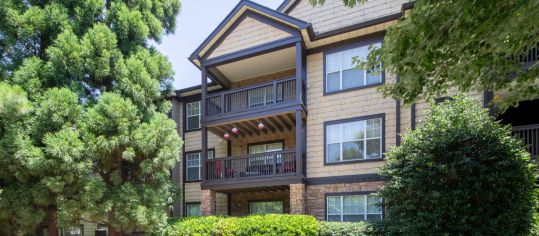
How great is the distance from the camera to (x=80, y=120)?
425 inches

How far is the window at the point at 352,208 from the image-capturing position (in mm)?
12219

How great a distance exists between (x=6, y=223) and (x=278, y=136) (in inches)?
414

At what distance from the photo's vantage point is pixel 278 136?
15844mm

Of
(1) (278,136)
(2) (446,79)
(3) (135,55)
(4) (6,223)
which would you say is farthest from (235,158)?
(2) (446,79)

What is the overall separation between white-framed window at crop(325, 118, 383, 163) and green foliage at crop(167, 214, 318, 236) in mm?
2896

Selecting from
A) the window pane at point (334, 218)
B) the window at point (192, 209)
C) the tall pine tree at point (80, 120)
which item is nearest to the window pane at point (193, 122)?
the window at point (192, 209)

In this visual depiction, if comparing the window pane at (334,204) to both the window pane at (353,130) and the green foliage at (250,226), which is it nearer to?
the green foliage at (250,226)

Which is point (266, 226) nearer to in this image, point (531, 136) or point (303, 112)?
point (303, 112)

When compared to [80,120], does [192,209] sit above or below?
below

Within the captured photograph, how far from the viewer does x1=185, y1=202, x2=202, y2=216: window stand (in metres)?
17.5

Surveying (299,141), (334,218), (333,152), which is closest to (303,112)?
(299,141)

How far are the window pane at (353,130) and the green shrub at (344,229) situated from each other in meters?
3.43

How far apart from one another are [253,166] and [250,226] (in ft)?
9.95

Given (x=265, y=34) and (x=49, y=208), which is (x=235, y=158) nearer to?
(x=265, y=34)
